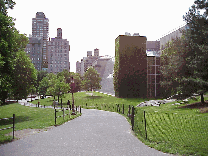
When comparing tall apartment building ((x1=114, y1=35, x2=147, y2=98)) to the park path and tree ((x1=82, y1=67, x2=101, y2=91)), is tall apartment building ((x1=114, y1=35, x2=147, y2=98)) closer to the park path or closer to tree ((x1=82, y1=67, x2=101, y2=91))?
tree ((x1=82, y1=67, x2=101, y2=91))

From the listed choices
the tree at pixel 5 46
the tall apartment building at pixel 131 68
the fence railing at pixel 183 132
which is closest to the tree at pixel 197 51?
the fence railing at pixel 183 132

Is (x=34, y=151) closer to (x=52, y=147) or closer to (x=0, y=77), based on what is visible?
(x=52, y=147)

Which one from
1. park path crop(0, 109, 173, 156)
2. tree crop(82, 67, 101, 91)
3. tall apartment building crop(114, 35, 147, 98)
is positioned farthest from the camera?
tree crop(82, 67, 101, 91)

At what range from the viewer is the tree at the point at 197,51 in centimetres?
2244

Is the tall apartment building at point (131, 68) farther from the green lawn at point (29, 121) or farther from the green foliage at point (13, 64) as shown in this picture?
the green foliage at point (13, 64)

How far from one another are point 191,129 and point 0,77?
18.3 metres

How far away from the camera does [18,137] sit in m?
11.6

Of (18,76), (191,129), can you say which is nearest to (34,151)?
(191,129)

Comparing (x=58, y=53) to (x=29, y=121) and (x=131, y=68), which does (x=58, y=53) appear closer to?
(x=131, y=68)

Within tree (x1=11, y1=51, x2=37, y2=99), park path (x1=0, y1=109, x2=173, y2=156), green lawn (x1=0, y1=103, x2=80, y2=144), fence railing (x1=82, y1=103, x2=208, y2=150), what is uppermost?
tree (x1=11, y1=51, x2=37, y2=99)

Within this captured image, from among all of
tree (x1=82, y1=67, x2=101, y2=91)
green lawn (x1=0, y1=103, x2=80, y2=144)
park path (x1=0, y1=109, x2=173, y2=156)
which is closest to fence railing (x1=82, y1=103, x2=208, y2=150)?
park path (x1=0, y1=109, x2=173, y2=156)

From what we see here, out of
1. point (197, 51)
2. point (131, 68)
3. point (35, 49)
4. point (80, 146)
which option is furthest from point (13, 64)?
point (35, 49)

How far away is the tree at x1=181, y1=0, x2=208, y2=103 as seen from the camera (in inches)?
883

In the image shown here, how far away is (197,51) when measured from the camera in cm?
2395
